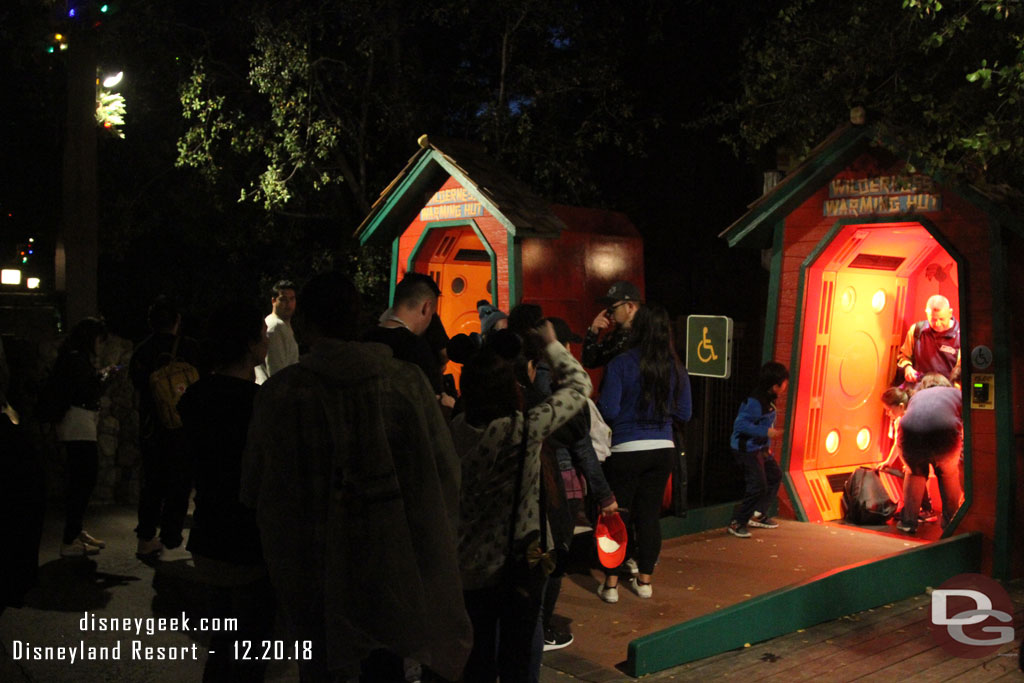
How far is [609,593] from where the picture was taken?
6652mm

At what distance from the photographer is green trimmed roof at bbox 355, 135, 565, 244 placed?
9.22 m

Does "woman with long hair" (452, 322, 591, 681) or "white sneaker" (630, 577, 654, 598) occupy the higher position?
"woman with long hair" (452, 322, 591, 681)

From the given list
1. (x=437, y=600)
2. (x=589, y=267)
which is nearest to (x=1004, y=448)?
(x=589, y=267)

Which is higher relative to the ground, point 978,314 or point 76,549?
point 978,314

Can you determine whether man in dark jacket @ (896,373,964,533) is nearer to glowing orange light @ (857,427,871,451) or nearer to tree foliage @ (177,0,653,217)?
glowing orange light @ (857,427,871,451)

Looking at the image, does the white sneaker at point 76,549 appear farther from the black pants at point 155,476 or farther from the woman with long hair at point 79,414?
the black pants at point 155,476

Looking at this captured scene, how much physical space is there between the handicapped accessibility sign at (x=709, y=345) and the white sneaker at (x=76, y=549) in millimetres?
5153

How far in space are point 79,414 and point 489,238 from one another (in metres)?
4.08

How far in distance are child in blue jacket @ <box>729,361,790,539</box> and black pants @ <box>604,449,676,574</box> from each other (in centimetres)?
198

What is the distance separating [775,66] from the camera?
39.4ft

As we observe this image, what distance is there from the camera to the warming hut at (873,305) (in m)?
7.61

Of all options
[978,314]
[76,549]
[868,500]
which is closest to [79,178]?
[76,549]

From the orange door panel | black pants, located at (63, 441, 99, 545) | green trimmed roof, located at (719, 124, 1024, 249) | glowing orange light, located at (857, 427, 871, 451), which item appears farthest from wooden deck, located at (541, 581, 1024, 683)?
black pants, located at (63, 441, 99, 545)

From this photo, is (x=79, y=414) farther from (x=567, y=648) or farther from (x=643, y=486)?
(x=643, y=486)
